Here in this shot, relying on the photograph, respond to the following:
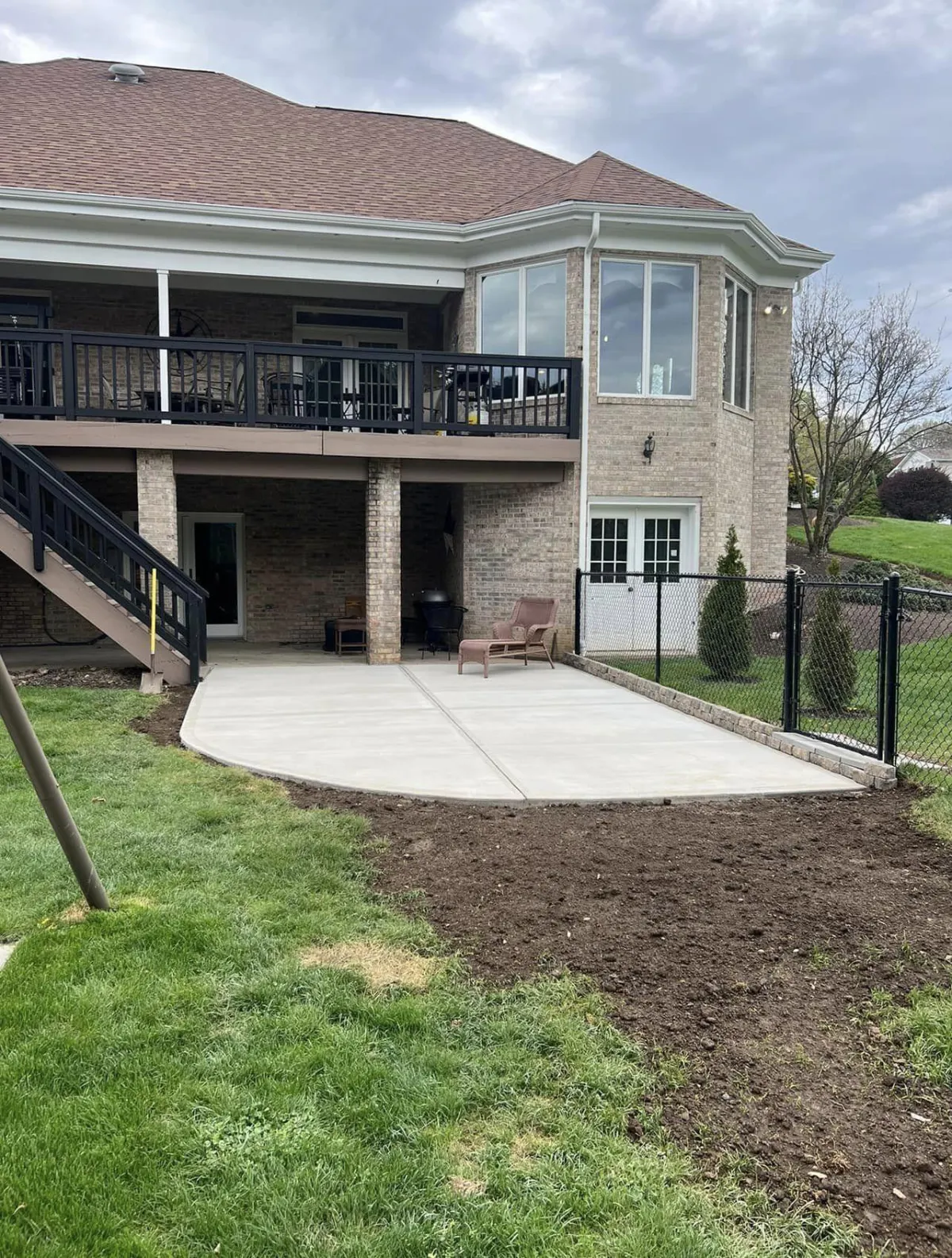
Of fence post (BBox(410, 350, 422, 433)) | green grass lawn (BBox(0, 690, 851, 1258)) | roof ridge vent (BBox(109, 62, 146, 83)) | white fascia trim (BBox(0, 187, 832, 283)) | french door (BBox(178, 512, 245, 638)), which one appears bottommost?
green grass lawn (BBox(0, 690, 851, 1258))

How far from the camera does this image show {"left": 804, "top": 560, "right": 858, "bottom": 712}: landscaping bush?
830 cm

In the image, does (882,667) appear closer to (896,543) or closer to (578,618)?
(578,618)

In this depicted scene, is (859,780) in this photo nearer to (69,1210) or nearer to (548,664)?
(69,1210)

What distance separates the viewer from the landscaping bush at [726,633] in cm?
1066

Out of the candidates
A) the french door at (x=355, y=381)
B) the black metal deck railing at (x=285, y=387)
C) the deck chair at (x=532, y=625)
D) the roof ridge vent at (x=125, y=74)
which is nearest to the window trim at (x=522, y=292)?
the black metal deck railing at (x=285, y=387)

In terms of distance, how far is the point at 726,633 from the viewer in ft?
34.9

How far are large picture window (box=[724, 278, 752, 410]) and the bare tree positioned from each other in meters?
6.21

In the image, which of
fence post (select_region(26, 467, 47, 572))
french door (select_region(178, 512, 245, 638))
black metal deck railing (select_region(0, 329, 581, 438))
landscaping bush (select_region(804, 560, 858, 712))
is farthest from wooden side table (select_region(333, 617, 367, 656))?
landscaping bush (select_region(804, 560, 858, 712))

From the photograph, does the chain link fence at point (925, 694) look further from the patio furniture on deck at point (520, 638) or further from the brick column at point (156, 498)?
the brick column at point (156, 498)

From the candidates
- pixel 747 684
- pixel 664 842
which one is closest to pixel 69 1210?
pixel 664 842

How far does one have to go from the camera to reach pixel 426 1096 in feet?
8.32

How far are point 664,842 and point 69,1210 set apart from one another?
11.3ft

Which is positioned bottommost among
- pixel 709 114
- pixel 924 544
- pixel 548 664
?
pixel 548 664

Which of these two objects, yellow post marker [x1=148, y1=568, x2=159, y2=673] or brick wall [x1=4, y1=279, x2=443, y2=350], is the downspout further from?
yellow post marker [x1=148, y1=568, x2=159, y2=673]
